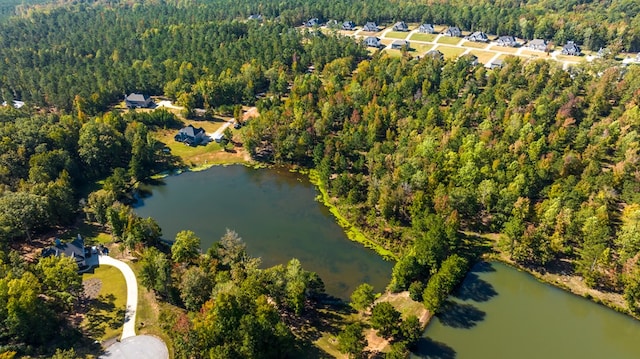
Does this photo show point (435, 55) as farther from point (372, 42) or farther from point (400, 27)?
point (400, 27)

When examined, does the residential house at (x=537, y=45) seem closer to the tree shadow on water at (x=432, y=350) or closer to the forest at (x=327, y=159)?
the forest at (x=327, y=159)

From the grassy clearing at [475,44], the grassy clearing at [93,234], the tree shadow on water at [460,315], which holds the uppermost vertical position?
the grassy clearing at [475,44]

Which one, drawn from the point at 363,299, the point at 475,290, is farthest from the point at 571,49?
the point at 363,299

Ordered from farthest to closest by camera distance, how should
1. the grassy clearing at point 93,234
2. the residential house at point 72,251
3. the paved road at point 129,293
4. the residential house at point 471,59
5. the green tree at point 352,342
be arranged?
the residential house at point 471,59 < the grassy clearing at point 93,234 < the residential house at point 72,251 < the paved road at point 129,293 < the green tree at point 352,342

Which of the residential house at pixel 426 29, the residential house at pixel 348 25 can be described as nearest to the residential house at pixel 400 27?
the residential house at pixel 426 29

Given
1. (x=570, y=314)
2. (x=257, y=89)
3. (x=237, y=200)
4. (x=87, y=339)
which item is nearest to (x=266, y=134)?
(x=237, y=200)

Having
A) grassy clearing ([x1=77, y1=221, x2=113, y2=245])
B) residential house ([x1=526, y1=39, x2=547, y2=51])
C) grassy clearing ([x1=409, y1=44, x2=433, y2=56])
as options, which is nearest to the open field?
grassy clearing ([x1=409, y1=44, x2=433, y2=56])
